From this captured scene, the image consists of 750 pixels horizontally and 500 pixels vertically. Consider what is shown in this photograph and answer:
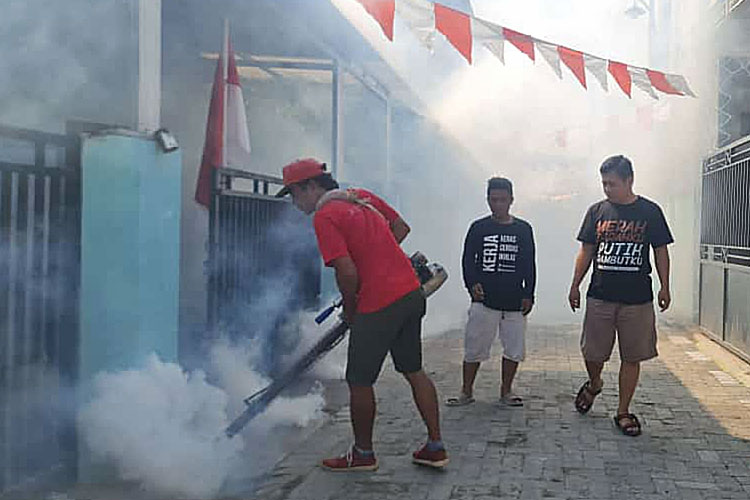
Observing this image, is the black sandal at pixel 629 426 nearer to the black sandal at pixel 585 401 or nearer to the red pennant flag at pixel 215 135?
the black sandal at pixel 585 401

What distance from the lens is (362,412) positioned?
13.8ft

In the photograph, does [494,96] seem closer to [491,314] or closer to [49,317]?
[491,314]

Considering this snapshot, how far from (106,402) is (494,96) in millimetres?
10498

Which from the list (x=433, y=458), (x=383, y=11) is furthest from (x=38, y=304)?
(x=383, y=11)

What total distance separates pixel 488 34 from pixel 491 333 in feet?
7.67

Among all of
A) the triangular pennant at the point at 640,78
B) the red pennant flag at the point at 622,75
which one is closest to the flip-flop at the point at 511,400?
the red pennant flag at the point at 622,75

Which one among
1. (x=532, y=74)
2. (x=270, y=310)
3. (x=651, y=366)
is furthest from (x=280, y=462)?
(x=532, y=74)

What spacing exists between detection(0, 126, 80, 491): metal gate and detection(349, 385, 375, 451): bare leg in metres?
1.49

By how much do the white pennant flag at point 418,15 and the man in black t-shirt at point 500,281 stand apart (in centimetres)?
121

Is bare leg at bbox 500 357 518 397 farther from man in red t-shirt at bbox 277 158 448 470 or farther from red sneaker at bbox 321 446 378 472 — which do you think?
red sneaker at bbox 321 446 378 472

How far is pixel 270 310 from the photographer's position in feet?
22.4

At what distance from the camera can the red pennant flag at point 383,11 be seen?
5613 mm

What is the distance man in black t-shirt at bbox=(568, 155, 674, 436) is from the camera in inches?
198

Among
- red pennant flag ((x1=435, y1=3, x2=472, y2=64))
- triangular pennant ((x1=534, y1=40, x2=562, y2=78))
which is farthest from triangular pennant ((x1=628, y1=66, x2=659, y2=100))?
red pennant flag ((x1=435, y1=3, x2=472, y2=64))
